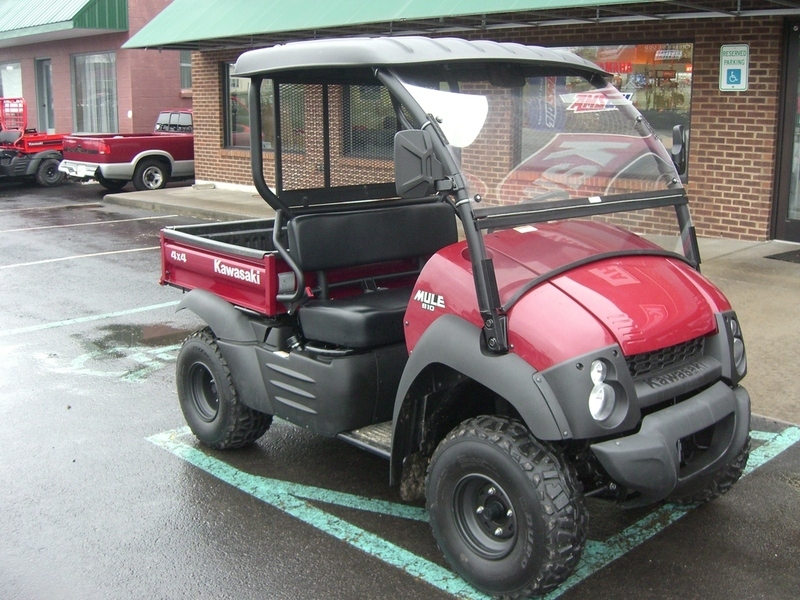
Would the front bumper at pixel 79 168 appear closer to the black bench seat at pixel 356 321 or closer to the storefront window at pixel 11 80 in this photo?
the storefront window at pixel 11 80

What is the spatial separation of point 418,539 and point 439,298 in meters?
1.17

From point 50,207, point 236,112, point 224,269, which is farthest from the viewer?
point 236,112

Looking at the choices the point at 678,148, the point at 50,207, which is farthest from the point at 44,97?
the point at 678,148

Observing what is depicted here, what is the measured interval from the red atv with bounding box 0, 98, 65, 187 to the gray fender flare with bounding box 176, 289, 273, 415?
1676 centimetres

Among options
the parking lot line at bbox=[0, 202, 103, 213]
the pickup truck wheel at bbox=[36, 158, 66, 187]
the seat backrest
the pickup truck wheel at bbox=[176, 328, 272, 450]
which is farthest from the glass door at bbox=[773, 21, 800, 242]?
the pickup truck wheel at bbox=[36, 158, 66, 187]

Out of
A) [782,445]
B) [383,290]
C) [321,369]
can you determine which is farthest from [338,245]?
[782,445]

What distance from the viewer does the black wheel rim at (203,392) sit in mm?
5242

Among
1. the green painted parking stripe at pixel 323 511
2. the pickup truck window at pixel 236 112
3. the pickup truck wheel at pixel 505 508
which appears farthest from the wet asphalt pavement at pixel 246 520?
the pickup truck window at pixel 236 112

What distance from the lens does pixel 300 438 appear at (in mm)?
5414

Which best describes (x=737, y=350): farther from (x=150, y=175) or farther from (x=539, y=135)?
(x=150, y=175)

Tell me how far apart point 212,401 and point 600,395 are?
2706 millimetres

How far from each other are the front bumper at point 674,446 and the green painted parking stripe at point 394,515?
1.76 feet

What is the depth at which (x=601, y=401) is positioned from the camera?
329 cm

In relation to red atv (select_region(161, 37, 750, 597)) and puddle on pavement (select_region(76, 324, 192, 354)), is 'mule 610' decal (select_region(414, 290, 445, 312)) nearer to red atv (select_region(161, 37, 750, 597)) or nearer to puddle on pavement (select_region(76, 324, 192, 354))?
red atv (select_region(161, 37, 750, 597))
